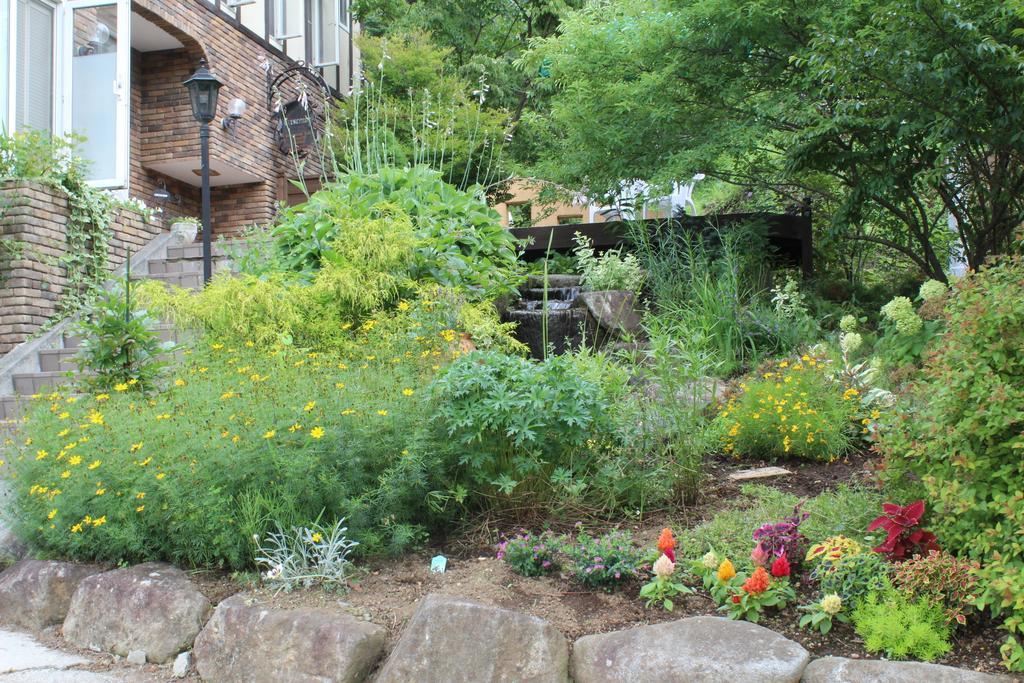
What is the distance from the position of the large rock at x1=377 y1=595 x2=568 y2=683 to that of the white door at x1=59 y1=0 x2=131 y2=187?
7.60 metres

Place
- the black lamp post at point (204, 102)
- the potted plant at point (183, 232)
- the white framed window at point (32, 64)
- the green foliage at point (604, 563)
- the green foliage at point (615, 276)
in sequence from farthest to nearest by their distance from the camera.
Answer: the potted plant at point (183, 232), the white framed window at point (32, 64), the green foliage at point (615, 276), the black lamp post at point (204, 102), the green foliage at point (604, 563)

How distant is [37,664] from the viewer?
3.14 metres

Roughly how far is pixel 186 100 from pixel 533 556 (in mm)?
10933

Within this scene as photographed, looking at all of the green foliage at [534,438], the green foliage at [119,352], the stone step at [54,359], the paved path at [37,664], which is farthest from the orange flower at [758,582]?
the stone step at [54,359]

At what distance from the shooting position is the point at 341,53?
15.2 m

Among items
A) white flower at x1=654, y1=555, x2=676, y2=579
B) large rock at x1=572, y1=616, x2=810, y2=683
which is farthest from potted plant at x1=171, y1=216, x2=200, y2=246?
large rock at x1=572, y1=616, x2=810, y2=683

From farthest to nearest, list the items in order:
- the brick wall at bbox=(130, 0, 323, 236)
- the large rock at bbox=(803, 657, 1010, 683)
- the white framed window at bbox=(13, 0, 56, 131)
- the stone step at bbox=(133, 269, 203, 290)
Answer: the brick wall at bbox=(130, 0, 323, 236), the white framed window at bbox=(13, 0, 56, 131), the stone step at bbox=(133, 269, 203, 290), the large rock at bbox=(803, 657, 1010, 683)

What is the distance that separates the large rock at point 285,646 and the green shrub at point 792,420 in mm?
2368

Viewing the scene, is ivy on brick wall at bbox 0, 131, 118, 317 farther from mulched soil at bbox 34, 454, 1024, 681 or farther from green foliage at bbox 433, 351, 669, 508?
green foliage at bbox 433, 351, 669, 508

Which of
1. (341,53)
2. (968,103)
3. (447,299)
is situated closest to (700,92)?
(968,103)

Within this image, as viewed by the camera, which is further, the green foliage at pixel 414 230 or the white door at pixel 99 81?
the white door at pixel 99 81

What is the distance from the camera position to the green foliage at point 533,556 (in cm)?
313

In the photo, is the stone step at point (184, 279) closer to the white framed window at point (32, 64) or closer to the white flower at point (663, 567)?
the white framed window at point (32, 64)

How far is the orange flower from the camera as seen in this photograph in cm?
270
